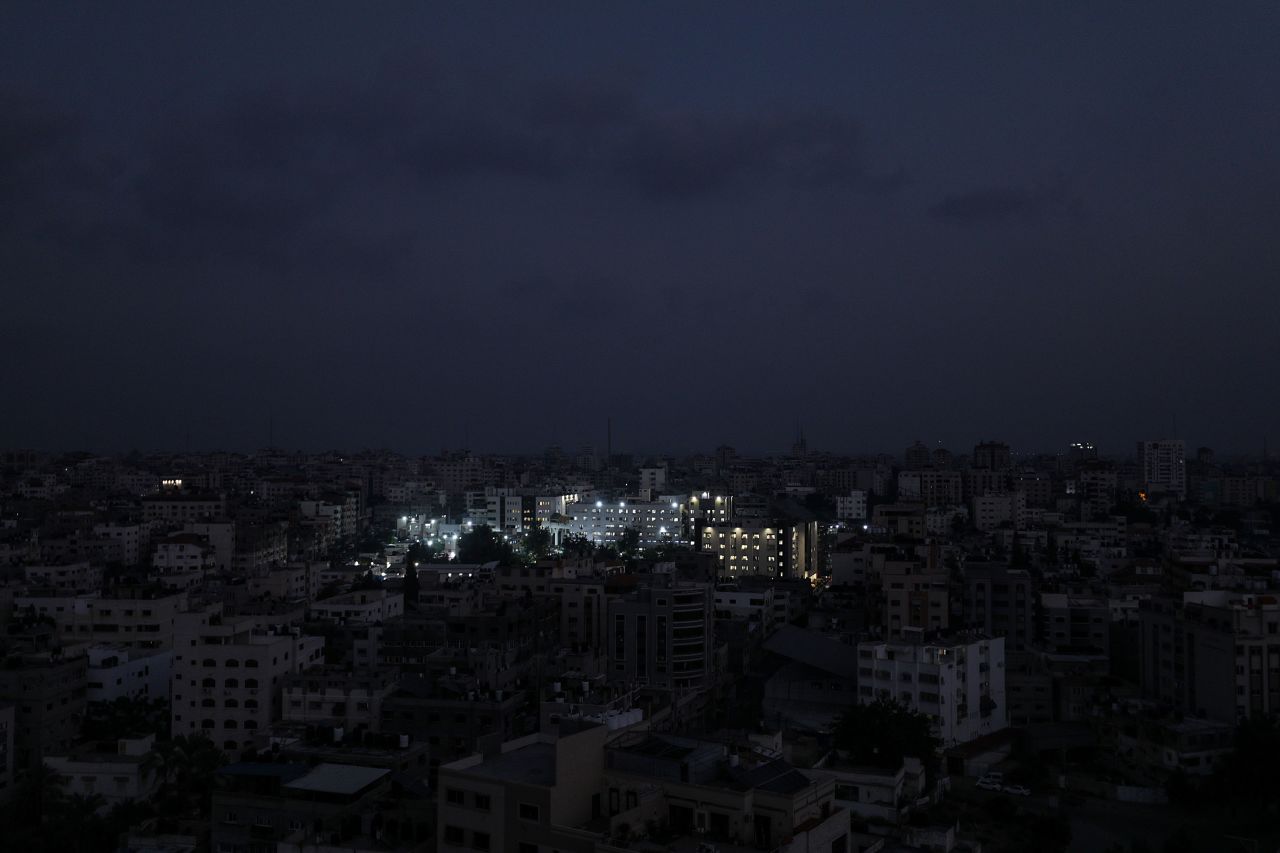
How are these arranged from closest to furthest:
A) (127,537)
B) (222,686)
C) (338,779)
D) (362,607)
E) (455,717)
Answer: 1. (338,779)
2. (455,717)
3. (222,686)
4. (362,607)
5. (127,537)

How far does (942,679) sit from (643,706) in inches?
135

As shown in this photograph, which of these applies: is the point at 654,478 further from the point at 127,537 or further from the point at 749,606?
the point at 749,606

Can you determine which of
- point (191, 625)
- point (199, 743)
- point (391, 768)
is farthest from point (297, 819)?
point (191, 625)

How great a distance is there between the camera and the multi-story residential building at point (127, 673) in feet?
41.3

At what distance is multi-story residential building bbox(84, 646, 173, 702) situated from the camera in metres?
12.6

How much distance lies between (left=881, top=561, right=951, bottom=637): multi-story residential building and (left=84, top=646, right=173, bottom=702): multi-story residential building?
371 inches

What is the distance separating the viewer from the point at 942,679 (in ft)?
40.7

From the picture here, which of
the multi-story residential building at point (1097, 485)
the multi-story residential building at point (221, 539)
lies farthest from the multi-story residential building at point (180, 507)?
the multi-story residential building at point (1097, 485)

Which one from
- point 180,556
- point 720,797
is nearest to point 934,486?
point 180,556

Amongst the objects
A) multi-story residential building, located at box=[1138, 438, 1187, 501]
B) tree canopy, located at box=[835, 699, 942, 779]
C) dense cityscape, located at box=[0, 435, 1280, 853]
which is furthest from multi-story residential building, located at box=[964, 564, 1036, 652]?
multi-story residential building, located at box=[1138, 438, 1187, 501]

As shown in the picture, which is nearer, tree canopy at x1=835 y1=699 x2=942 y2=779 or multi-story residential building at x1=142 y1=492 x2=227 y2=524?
tree canopy at x1=835 y1=699 x2=942 y2=779

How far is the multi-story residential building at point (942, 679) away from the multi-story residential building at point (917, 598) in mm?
2477

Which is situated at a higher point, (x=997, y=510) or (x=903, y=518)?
(x=903, y=518)

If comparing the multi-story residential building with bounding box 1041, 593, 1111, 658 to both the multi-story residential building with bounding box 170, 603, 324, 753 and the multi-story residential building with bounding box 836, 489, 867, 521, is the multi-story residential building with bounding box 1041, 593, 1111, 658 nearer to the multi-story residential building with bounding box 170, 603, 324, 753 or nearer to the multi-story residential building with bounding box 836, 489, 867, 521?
the multi-story residential building with bounding box 170, 603, 324, 753
